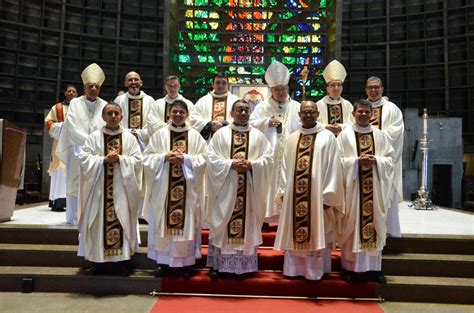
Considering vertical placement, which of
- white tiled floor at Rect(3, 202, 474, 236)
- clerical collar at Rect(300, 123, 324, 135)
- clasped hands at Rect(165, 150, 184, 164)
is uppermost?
clerical collar at Rect(300, 123, 324, 135)

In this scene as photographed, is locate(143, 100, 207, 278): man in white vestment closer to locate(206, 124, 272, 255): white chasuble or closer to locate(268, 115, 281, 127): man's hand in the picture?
locate(206, 124, 272, 255): white chasuble

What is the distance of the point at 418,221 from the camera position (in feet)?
20.1

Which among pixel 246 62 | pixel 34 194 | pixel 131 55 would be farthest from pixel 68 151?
pixel 131 55

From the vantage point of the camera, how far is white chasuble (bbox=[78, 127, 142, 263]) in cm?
424

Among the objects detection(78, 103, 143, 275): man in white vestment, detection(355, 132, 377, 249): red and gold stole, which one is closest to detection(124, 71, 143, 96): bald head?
detection(78, 103, 143, 275): man in white vestment

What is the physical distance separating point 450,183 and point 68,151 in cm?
914

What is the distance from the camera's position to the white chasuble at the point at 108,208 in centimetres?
424

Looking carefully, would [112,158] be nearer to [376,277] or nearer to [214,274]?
[214,274]

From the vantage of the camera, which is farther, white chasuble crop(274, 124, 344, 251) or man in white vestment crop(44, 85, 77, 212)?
man in white vestment crop(44, 85, 77, 212)

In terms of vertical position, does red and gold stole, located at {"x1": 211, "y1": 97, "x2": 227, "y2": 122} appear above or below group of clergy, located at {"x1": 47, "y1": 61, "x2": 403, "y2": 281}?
above

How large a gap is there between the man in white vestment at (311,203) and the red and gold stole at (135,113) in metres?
2.31

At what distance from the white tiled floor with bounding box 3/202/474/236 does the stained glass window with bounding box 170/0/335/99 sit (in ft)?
15.3

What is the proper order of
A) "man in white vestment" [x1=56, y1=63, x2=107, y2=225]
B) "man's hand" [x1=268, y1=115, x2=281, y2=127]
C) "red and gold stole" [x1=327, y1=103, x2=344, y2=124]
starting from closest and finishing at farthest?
"man's hand" [x1=268, y1=115, x2=281, y2=127], "man in white vestment" [x1=56, y1=63, x2=107, y2=225], "red and gold stole" [x1=327, y1=103, x2=344, y2=124]

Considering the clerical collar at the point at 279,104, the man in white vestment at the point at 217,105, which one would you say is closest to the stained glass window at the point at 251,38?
the man in white vestment at the point at 217,105
